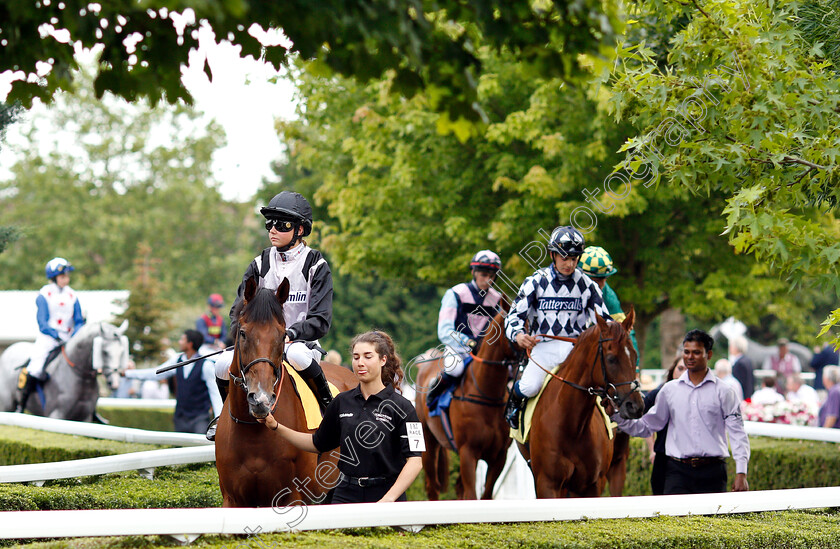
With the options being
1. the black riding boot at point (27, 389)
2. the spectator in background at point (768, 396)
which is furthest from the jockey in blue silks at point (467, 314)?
the spectator in background at point (768, 396)

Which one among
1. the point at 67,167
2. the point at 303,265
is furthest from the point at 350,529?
the point at 67,167

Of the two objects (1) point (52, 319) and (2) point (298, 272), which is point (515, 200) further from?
(2) point (298, 272)

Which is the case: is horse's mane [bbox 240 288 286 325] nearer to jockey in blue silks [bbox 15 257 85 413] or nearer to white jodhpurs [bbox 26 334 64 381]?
jockey in blue silks [bbox 15 257 85 413]

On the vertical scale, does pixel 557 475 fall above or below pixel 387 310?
below

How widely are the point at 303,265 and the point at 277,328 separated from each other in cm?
105

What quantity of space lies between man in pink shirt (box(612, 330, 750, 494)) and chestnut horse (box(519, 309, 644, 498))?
52 cm

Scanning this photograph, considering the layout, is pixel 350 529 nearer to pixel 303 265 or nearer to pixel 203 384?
pixel 303 265

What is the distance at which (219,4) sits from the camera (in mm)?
2871

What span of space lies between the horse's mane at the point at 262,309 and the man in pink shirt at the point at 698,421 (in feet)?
11.1

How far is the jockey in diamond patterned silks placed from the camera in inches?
309

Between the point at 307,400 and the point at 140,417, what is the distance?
40.1ft

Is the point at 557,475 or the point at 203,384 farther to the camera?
the point at 203,384

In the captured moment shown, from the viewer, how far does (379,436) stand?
534cm

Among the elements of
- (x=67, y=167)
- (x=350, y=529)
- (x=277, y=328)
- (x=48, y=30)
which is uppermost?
(x=67, y=167)
